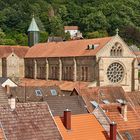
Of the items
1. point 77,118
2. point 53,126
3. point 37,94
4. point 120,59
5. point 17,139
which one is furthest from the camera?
point 120,59

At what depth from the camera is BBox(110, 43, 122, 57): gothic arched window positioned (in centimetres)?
6825

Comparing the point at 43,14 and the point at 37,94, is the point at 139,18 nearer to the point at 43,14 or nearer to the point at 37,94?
the point at 43,14

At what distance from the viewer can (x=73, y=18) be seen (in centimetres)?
16400

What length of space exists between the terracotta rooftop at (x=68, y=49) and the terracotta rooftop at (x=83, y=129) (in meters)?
34.0

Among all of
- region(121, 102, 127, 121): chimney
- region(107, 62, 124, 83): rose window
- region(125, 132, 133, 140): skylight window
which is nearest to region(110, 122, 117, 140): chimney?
region(125, 132, 133, 140): skylight window

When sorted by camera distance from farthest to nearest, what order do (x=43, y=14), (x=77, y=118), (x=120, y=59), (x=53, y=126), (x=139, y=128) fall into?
(x=43, y=14) → (x=120, y=59) → (x=139, y=128) → (x=77, y=118) → (x=53, y=126)

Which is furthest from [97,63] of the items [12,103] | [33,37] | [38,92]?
[12,103]

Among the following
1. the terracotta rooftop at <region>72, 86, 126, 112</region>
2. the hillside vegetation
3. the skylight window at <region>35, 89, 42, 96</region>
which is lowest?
the skylight window at <region>35, 89, 42, 96</region>

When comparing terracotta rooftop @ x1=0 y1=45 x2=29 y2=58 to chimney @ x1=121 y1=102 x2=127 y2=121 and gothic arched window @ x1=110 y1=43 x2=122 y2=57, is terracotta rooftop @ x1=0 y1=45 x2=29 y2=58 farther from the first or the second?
chimney @ x1=121 y1=102 x2=127 y2=121

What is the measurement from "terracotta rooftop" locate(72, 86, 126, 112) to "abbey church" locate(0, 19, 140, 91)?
15.8 metres

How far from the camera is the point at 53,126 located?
28.2 m

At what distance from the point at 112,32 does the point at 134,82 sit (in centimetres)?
8037

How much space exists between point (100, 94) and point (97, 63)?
58.9ft

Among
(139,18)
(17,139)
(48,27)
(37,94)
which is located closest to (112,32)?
(139,18)
